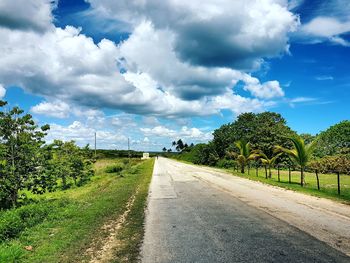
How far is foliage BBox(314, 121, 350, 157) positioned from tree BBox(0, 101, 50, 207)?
142 feet

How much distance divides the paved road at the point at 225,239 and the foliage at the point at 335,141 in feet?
143

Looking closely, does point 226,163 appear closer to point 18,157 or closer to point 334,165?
point 334,165

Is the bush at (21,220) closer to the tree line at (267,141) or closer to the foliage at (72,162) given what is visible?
the foliage at (72,162)

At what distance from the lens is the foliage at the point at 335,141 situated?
52.1 meters

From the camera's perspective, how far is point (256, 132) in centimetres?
5819

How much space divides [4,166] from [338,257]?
619 inches

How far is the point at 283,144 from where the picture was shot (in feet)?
180

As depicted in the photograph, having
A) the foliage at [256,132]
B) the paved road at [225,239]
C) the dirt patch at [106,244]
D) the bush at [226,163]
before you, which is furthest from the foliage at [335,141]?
the dirt patch at [106,244]

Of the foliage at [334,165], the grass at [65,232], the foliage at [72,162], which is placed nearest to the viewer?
the grass at [65,232]

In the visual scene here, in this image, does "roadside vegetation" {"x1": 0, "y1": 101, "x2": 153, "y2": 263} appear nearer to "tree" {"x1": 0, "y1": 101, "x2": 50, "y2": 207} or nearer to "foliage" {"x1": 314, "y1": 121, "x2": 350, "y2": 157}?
"tree" {"x1": 0, "y1": 101, "x2": 50, "y2": 207}

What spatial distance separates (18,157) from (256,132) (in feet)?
148

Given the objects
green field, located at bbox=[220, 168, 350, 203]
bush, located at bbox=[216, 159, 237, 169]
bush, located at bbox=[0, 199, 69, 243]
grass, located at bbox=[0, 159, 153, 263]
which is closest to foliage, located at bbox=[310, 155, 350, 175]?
green field, located at bbox=[220, 168, 350, 203]

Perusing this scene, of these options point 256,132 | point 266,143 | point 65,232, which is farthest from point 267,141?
point 65,232

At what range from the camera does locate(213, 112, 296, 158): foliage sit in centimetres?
5622
